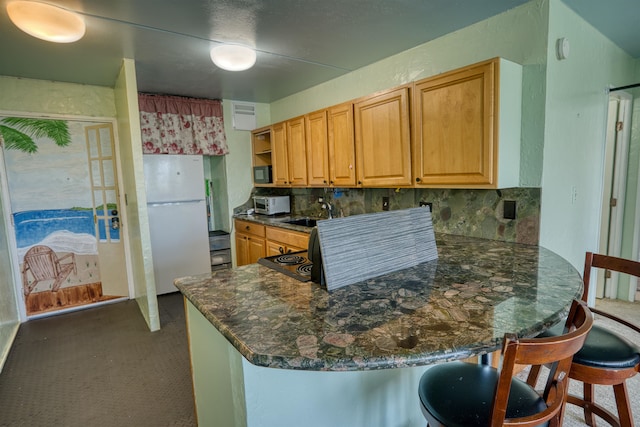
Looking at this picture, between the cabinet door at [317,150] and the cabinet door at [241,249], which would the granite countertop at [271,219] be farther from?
the cabinet door at [317,150]

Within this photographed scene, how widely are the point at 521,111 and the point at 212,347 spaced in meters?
2.21

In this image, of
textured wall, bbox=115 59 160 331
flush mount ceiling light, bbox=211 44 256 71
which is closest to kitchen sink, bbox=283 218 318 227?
textured wall, bbox=115 59 160 331

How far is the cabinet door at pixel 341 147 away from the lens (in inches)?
113

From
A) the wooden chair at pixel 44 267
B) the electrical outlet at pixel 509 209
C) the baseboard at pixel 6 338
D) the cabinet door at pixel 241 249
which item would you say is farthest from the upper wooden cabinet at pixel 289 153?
the baseboard at pixel 6 338

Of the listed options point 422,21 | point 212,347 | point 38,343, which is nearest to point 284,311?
point 212,347

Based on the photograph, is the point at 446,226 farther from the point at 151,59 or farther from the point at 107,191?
the point at 107,191

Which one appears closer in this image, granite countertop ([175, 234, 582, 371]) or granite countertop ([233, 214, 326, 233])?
granite countertop ([175, 234, 582, 371])

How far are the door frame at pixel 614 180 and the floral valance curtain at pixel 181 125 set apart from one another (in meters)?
4.16

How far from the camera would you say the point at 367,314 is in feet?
3.41

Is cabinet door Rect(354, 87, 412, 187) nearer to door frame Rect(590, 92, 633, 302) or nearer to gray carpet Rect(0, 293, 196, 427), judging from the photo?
gray carpet Rect(0, 293, 196, 427)

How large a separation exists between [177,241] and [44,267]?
4.29 feet

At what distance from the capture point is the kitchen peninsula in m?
0.84

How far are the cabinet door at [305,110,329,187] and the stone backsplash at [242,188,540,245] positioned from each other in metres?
0.35

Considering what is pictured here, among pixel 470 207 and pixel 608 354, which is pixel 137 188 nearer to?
pixel 470 207
